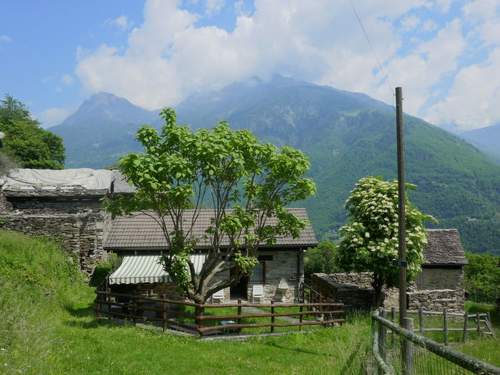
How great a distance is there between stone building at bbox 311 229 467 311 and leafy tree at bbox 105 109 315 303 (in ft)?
21.7

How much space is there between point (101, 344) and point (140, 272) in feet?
20.8

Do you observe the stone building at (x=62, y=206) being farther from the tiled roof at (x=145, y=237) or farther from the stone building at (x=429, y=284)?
the stone building at (x=429, y=284)

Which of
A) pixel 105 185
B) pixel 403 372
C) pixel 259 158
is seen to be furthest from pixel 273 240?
pixel 105 185

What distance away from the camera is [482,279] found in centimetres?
5472

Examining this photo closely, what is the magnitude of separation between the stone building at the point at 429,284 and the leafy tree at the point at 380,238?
47.9 inches

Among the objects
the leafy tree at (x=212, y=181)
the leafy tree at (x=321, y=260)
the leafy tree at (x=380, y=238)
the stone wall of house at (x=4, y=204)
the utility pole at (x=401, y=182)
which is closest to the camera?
the utility pole at (x=401, y=182)

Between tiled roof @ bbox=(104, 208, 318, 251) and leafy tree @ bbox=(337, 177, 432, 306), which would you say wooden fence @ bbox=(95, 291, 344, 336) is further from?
tiled roof @ bbox=(104, 208, 318, 251)

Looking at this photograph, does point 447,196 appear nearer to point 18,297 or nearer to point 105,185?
point 105,185

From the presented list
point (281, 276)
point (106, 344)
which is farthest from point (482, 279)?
point (106, 344)

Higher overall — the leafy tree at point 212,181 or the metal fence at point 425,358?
the leafy tree at point 212,181

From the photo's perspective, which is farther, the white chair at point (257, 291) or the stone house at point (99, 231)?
the white chair at point (257, 291)

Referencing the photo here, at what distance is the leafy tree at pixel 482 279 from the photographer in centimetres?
5041

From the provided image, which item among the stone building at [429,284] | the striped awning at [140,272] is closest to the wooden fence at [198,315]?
the striped awning at [140,272]

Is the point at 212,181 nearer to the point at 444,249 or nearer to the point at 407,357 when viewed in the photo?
the point at 407,357
